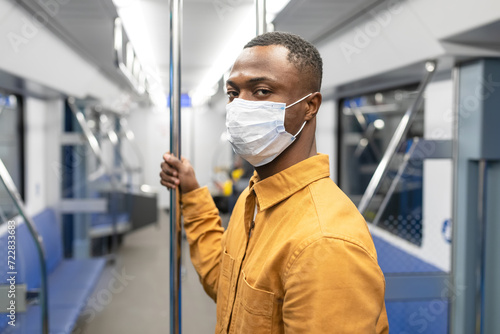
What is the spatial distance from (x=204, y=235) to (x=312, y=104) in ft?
1.84

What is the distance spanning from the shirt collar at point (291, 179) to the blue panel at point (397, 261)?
56.5 inches

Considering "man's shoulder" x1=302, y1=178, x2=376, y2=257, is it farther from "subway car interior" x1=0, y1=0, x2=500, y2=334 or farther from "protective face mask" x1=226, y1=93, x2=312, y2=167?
"protective face mask" x1=226, y1=93, x2=312, y2=167

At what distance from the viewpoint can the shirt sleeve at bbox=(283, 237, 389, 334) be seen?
76cm

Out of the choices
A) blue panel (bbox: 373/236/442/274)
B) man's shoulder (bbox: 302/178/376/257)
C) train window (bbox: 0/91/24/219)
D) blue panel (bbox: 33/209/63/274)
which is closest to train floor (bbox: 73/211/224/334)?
blue panel (bbox: 33/209/63/274)

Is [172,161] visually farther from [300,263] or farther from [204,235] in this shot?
[300,263]

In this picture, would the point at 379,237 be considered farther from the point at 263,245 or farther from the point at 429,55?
the point at 263,245

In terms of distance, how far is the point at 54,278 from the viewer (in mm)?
3648

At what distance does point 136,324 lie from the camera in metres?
3.35

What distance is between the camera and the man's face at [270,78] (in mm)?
929

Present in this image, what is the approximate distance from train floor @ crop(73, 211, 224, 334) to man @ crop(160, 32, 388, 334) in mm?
Answer: 1460

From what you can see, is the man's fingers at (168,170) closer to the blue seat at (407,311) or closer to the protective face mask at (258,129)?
the protective face mask at (258,129)

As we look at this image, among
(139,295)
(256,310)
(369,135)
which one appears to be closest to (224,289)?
(256,310)

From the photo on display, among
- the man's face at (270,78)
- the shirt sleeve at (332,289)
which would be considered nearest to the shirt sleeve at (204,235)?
the man's face at (270,78)

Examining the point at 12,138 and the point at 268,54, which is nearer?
the point at 268,54
